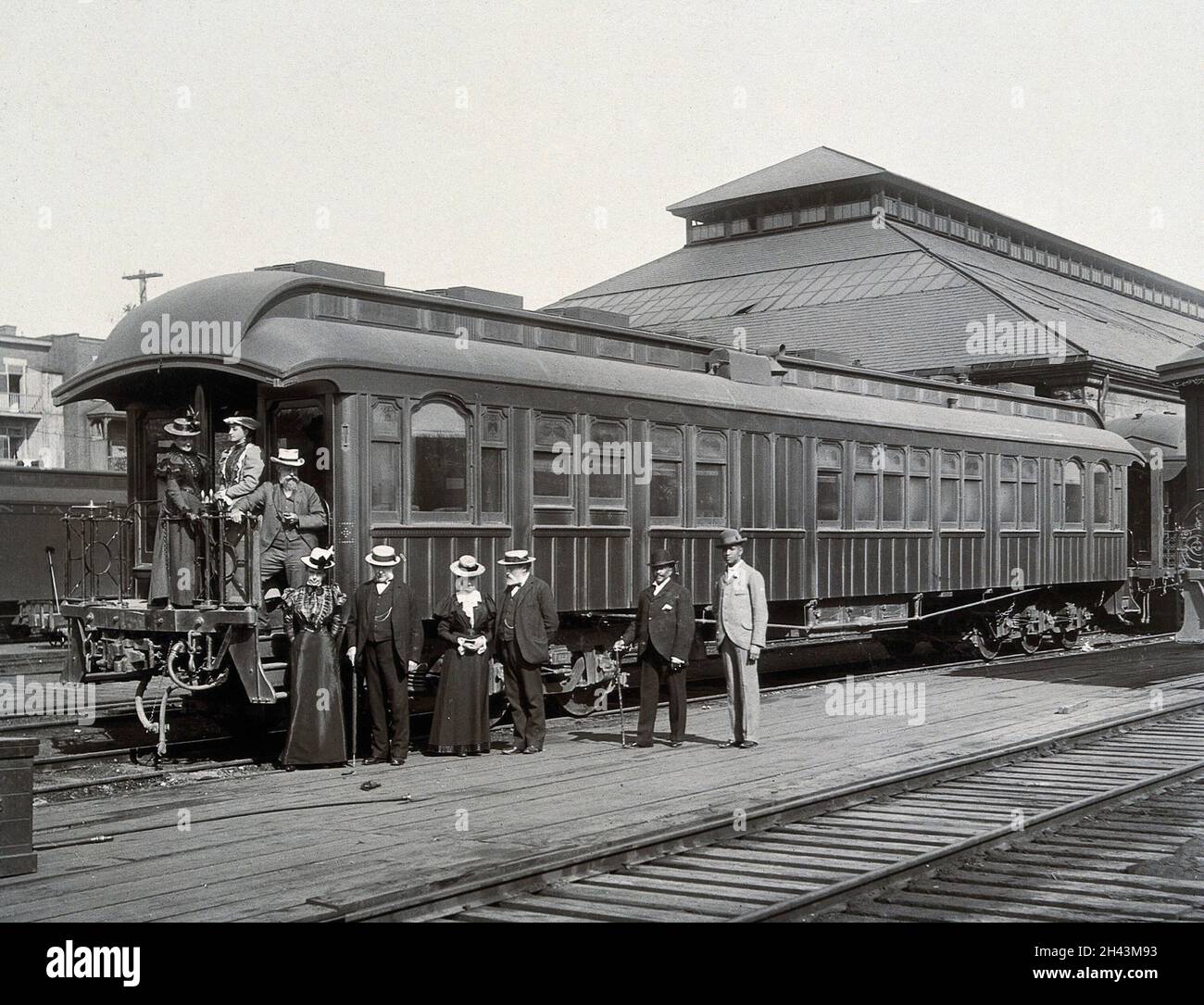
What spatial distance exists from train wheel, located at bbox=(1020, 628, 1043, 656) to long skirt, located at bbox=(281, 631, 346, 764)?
13503mm

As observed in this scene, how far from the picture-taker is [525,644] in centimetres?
1163

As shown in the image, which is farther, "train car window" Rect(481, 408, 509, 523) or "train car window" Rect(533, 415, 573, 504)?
"train car window" Rect(533, 415, 573, 504)

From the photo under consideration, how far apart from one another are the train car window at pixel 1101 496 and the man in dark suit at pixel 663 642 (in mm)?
12923

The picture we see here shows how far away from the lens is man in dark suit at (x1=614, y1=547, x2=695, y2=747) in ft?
38.7

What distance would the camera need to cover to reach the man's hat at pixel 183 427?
11422mm

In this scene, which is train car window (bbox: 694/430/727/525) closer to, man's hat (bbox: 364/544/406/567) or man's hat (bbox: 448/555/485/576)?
man's hat (bbox: 448/555/485/576)

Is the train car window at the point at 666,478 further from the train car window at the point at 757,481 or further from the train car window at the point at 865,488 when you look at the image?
the train car window at the point at 865,488

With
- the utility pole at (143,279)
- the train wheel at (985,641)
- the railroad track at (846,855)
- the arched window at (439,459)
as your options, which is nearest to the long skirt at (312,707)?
the arched window at (439,459)

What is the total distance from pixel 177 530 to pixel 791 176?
1690 inches

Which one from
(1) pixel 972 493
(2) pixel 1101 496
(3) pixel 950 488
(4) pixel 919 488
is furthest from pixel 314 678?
(2) pixel 1101 496

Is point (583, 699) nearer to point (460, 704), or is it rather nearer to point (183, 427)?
point (460, 704)

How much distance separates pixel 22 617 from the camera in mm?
24172

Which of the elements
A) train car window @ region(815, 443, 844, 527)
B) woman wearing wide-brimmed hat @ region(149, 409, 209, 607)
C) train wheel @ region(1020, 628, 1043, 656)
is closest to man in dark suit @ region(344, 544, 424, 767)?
woman wearing wide-brimmed hat @ region(149, 409, 209, 607)

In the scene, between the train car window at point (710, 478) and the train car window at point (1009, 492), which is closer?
the train car window at point (710, 478)
